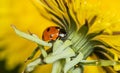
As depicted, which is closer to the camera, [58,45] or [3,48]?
[58,45]

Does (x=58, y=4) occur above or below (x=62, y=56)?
above

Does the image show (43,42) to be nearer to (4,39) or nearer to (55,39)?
(55,39)

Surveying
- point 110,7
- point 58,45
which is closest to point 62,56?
point 58,45
